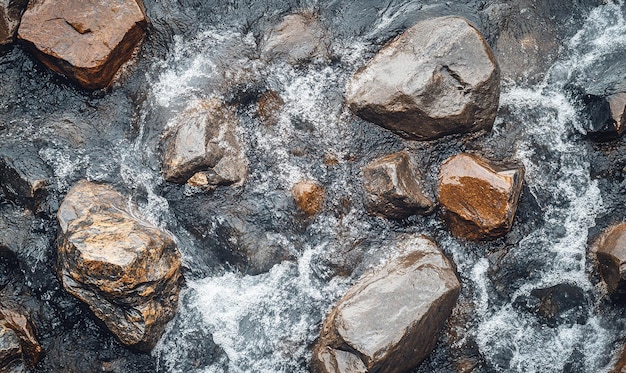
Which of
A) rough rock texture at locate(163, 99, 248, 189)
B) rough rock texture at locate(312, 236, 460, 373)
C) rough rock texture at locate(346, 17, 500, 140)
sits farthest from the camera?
rough rock texture at locate(163, 99, 248, 189)

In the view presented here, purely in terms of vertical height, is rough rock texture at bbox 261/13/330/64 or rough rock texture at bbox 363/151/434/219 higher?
rough rock texture at bbox 261/13/330/64

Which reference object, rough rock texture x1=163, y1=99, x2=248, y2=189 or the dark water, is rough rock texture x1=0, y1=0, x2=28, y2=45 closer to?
the dark water

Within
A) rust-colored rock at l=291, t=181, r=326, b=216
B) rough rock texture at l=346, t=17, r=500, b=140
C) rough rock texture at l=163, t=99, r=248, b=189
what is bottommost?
rust-colored rock at l=291, t=181, r=326, b=216

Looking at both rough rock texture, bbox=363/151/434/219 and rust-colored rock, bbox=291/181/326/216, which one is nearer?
rough rock texture, bbox=363/151/434/219

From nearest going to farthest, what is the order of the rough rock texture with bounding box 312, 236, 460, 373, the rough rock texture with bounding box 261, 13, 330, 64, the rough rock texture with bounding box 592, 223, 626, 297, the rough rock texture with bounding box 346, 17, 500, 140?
the rough rock texture with bounding box 312, 236, 460, 373, the rough rock texture with bounding box 592, 223, 626, 297, the rough rock texture with bounding box 346, 17, 500, 140, the rough rock texture with bounding box 261, 13, 330, 64

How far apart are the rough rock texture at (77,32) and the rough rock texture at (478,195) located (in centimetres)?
272

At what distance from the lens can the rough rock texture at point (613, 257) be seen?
422 centimetres

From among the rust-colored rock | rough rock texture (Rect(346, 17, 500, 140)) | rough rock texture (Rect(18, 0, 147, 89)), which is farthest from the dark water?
rough rock texture (Rect(18, 0, 147, 89))

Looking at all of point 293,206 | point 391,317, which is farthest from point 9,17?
point 391,317

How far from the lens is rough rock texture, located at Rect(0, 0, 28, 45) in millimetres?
4578

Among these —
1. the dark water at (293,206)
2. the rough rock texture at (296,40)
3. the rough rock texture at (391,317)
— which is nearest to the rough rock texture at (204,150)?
the dark water at (293,206)

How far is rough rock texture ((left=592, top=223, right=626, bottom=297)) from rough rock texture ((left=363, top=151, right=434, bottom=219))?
128cm

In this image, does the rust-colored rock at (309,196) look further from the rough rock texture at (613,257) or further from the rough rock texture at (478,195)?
the rough rock texture at (613,257)

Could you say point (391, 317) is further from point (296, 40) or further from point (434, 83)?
point (296, 40)
